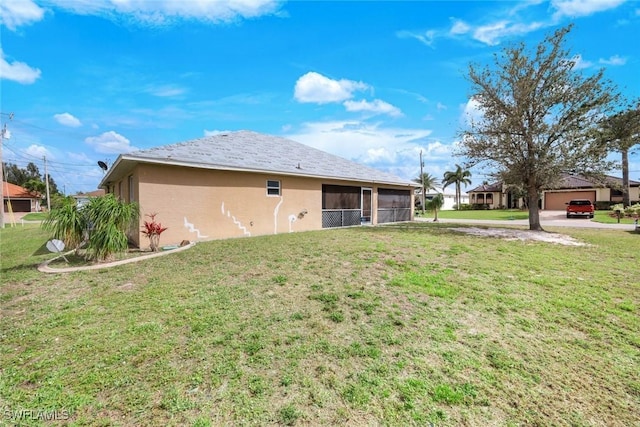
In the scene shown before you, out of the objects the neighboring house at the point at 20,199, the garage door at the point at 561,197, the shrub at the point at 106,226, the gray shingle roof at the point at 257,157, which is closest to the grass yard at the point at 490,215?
the garage door at the point at 561,197

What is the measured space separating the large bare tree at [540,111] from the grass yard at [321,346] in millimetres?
7755

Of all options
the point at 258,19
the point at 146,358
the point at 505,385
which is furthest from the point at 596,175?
the point at 146,358

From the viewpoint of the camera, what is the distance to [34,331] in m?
3.81

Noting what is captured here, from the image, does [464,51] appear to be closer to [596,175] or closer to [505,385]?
[596,175]

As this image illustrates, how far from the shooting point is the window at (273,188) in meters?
12.7

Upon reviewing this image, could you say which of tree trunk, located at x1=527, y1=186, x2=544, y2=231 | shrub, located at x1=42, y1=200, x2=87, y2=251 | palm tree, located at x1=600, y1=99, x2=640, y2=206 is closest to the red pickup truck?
palm tree, located at x1=600, y1=99, x2=640, y2=206

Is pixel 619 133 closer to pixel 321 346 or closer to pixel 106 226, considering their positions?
pixel 321 346

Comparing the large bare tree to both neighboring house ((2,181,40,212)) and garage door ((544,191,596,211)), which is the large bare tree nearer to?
garage door ((544,191,596,211))

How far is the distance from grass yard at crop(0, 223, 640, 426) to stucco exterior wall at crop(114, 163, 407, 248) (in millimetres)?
3896

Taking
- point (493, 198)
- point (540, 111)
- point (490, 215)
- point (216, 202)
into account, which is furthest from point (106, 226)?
point (493, 198)

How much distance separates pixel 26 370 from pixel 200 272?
3.26 meters

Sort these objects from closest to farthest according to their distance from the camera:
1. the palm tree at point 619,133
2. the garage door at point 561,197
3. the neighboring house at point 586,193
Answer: the palm tree at point 619,133
the neighboring house at point 586,193
the garage door at point 561,197

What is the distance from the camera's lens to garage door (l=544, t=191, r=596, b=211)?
34094 mm

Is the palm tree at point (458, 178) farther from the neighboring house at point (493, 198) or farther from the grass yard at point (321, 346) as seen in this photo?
the grass yard at point (321, 346)
